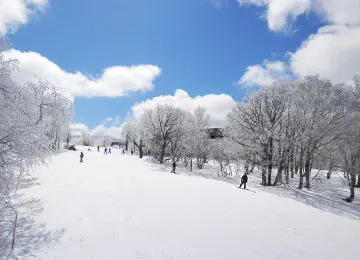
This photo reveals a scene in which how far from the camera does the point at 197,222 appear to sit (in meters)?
13.3

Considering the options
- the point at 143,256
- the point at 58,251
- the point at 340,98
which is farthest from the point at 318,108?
the point at 58,251

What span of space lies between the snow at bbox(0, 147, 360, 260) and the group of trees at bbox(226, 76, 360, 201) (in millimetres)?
11072

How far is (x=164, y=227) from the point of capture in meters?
12.3

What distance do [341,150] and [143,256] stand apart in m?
26.5

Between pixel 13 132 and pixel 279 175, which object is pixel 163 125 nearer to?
pixel 279 175

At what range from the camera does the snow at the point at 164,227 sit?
9812 mm

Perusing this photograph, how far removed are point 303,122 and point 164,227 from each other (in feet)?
77.3

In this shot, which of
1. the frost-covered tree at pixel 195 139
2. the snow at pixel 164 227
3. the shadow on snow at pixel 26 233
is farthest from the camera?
the frost-covered tree at pixel 195 139

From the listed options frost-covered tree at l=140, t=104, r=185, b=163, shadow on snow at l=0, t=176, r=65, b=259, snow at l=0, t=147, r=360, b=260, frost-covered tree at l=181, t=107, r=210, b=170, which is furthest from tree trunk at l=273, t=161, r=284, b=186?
shadow on snow at l=0, t=176, r=65, b=259

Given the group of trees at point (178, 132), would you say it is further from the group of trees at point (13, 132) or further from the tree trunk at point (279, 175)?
Answer: the group of trees at point (13, 132)

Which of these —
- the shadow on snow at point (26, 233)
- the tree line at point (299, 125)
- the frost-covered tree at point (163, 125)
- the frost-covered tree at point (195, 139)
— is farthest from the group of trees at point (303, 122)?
the shadow on snow at point (26, 233)

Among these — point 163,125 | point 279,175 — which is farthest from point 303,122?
point 163,125

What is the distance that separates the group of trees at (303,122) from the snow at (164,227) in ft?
36.3

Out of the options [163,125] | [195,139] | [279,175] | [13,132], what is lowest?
[279,175]
